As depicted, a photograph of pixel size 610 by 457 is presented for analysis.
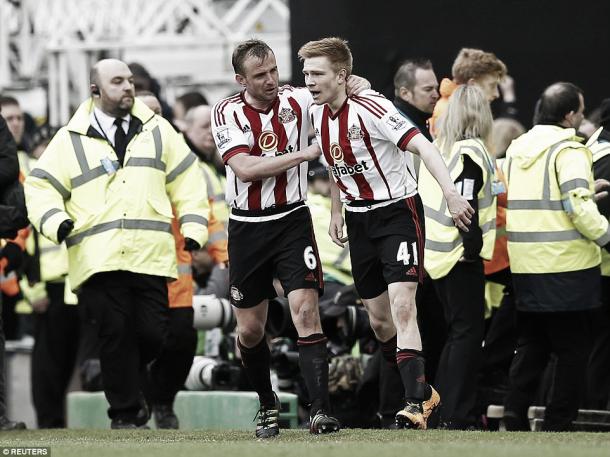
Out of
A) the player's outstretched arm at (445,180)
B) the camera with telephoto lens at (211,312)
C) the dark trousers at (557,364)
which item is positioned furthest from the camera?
the camera with telephoto lens at (211,312)

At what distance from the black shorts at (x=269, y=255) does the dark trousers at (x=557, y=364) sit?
2089 mm

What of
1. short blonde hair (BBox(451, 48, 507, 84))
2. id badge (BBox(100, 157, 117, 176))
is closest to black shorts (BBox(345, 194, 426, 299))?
id badge (BBox(100, 157, 117, 176))

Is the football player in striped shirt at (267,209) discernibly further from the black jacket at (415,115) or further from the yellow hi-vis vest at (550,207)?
the yellow hi-vis vest at (550,207)

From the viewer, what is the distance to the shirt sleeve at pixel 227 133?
30.9 feet

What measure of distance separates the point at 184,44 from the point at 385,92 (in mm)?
6918

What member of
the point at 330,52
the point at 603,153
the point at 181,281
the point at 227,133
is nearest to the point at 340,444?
the point at 227,133

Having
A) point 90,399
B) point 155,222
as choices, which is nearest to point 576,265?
point 155,222

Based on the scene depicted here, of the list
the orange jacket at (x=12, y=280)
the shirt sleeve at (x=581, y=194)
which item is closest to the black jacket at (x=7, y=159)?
the orange jacket at (x=12, y=280)

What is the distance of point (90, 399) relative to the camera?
13.0 metres

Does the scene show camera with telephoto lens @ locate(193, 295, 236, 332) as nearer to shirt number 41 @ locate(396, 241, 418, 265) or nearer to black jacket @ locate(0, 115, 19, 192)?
black jacket @ locate(0, 115, 19, 192)

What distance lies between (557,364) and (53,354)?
479 centimetres

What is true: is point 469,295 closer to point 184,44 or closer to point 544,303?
point 544,303

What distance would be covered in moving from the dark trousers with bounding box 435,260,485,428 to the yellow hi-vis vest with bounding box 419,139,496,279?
77 mm

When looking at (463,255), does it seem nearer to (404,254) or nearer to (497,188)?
(497,188)
